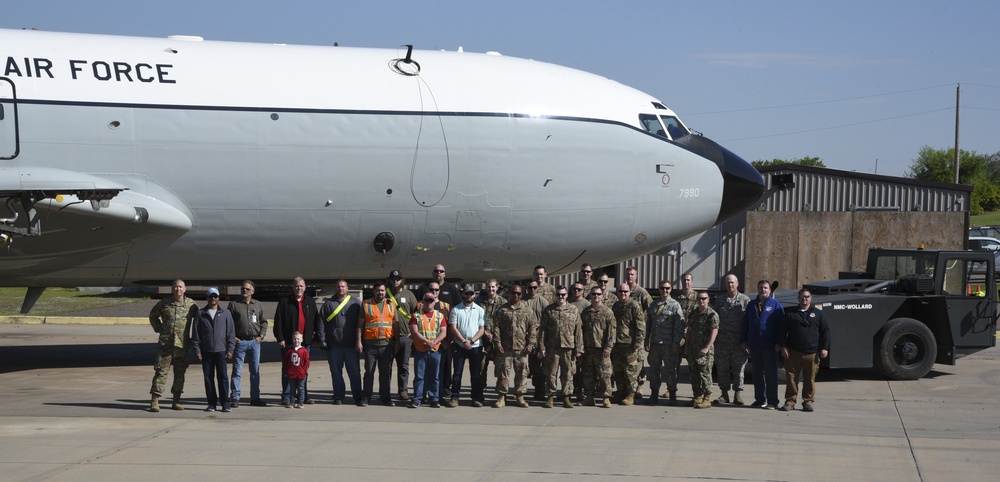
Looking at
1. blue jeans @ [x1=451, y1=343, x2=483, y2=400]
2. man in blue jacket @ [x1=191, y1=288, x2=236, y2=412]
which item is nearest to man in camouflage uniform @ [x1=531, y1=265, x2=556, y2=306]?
blue jeans @ [x1=451, y1=343, x2=483, y2=400]

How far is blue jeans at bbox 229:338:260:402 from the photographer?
39.5 feet

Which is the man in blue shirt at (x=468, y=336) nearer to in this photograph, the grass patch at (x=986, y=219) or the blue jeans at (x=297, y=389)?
the blue jeans at (x=297, y=389)

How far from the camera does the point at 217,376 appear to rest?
11.7 m

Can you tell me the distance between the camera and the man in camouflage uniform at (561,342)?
1216 centimetres

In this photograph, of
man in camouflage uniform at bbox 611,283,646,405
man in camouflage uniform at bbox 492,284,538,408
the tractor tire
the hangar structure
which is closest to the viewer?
man in camouflage uniform at bbox 492,284,538,408

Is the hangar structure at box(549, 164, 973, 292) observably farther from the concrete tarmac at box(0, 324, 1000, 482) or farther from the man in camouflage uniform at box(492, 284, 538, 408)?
the man in camouflage uniform at box(492, 284, 538, 408)

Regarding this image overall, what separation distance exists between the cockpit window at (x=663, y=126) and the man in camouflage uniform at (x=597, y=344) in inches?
157

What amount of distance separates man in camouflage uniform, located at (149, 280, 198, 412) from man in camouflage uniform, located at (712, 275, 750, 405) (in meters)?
6.21

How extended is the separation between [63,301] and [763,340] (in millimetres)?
22587

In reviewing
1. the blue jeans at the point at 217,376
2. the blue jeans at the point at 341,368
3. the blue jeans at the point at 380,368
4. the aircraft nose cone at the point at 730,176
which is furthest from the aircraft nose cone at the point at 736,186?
the blue jeans at the point at 217,376

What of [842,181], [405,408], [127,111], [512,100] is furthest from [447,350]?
[842,181]

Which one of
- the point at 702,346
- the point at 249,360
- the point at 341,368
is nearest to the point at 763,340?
the point at 702,346

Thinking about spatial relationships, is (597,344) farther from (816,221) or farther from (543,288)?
(816,221)

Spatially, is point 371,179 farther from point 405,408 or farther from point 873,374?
point 873,374
